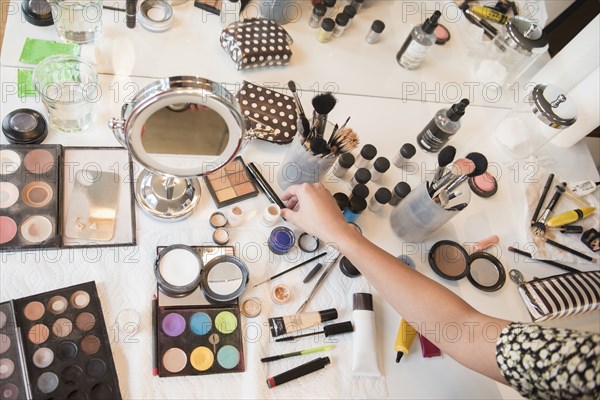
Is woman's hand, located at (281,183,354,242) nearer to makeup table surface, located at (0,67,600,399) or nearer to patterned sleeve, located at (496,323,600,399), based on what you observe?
makeup table surface, located at (0,67,600,399)

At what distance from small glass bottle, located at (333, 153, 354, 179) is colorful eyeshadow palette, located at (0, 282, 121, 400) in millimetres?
586

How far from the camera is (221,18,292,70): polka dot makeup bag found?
1.20 m

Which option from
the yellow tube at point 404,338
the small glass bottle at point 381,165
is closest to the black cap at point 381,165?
the small glass bottle at point 381,165

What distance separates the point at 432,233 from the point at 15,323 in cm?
86

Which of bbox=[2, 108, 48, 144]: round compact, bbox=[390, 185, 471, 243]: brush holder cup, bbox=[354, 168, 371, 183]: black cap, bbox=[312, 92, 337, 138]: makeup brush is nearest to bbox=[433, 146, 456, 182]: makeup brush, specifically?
bbox=[390, 185, 471, 243]: brush holder cup

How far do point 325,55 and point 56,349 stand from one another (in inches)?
38.2

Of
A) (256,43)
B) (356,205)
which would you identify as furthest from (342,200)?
(256,43)

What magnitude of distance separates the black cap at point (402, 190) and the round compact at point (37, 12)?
2.99 ft

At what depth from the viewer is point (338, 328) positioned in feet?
3.18

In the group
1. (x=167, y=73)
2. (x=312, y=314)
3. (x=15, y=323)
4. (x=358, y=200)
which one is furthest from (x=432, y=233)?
(x=15, y=323)

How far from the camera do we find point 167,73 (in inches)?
46.6

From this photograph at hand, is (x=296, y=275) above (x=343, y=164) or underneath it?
underneath

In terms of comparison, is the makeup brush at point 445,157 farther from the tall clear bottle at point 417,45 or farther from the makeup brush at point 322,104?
the tall clear bottle at point 417,45

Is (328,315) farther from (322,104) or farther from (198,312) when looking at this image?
(322,104)
